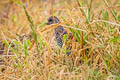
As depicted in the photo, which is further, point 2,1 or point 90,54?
point 2,1

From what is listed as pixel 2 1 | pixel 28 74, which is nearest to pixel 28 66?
Answer: pixel 28 74

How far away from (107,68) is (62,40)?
0.68m

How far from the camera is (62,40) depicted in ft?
11.3

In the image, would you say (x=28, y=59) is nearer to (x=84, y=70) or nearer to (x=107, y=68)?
(x=84, y=70)

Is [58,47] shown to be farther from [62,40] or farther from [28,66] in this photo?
[28,66]

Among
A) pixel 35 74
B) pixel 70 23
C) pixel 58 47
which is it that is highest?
pixel 70 23

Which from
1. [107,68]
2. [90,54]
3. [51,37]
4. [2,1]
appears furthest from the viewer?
[2,1]

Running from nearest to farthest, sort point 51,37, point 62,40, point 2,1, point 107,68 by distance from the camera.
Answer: point 107,68 < point 62,40 < point 51,37 < point 2,1

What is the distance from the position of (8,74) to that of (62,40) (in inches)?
27.8

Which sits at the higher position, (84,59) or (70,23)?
(70,23)

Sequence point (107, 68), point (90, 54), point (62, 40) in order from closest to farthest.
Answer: point (107, 68), point (90, 54), point (62, 40)

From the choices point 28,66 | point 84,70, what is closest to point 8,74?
point 28,66

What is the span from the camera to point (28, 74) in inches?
123

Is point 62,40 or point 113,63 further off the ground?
point 62,40
